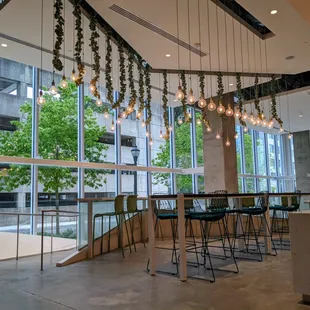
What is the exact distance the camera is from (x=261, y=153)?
54.8 feet

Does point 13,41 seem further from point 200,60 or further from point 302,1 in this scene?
point 302,1

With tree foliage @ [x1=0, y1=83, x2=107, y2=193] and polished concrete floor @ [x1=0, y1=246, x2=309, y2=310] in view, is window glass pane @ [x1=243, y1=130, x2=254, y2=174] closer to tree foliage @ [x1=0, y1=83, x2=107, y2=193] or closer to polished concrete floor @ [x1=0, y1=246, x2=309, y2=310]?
tree foliage @ [x1=0, y1=83, x2=107, y2=193]

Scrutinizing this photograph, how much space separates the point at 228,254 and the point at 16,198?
557cm

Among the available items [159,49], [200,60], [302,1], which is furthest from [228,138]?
[302,1]

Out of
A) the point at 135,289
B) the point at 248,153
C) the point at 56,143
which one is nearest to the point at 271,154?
the point at 248,153

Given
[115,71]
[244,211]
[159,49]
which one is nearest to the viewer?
[244,211]

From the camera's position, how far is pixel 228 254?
5.48 meters

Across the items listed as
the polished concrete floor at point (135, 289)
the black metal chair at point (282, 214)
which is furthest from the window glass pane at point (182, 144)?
the polished concrete floor at point (135, 289)

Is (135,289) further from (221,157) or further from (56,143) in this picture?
(221,157)

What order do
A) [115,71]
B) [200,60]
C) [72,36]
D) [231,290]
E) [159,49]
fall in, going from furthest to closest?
[115,71], [200,60], [159,49], [72,36], [231,290]

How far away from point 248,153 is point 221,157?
21.8 ft

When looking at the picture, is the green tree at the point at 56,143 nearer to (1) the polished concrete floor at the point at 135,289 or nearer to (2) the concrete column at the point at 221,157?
(2) the concrete column at the point at 221,157

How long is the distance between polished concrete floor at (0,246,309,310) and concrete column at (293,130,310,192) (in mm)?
12017

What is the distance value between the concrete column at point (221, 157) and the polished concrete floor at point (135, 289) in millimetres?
4494
